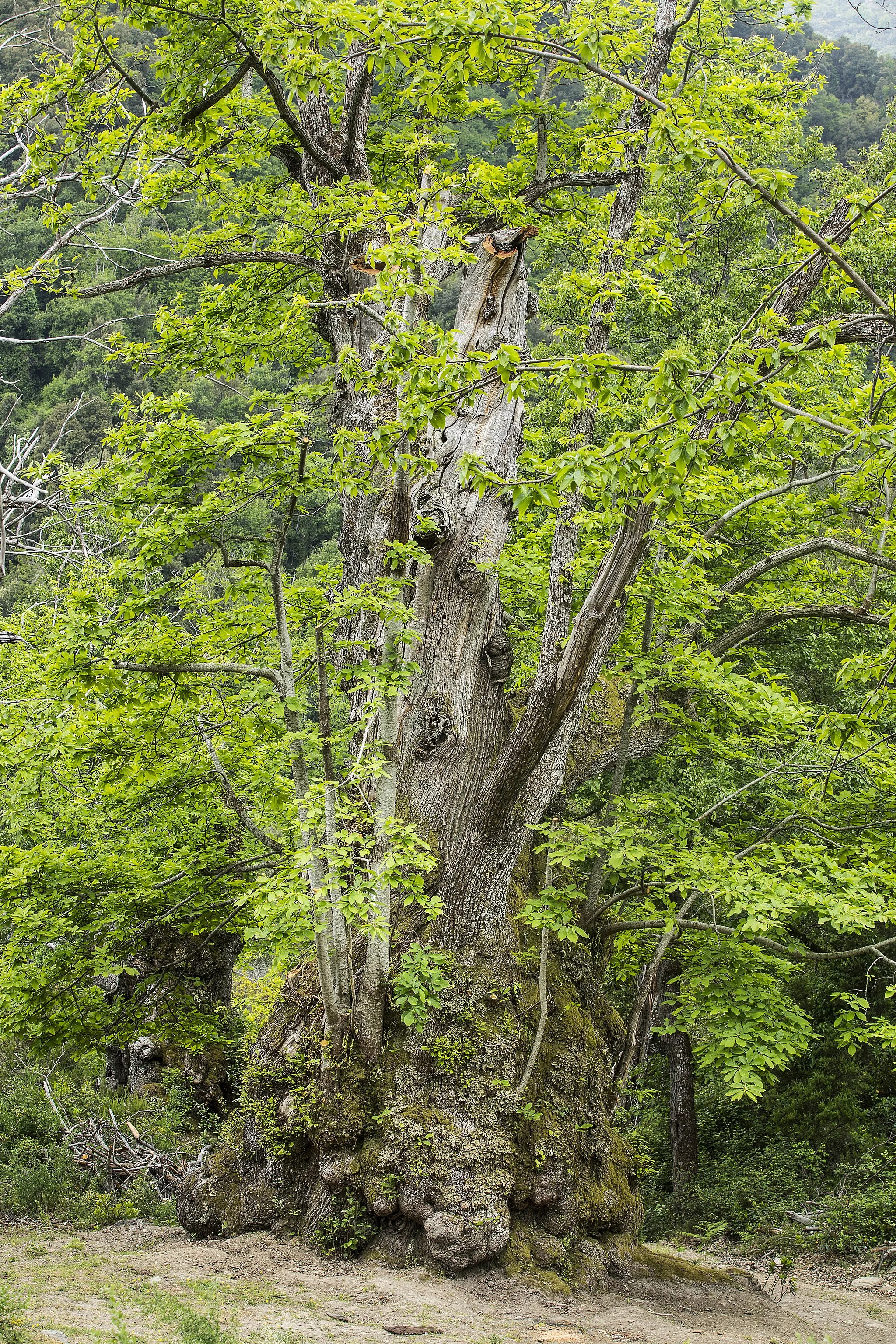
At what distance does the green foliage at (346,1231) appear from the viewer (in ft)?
18.1

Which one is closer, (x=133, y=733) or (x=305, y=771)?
(x=305, y=771)

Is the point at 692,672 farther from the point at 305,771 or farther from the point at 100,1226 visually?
the point at 100,1226

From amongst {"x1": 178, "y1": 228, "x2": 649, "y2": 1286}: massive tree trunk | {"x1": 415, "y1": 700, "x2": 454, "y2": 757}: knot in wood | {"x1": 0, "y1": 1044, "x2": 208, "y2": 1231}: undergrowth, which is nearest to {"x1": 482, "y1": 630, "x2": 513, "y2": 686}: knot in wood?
{"x1": 178, "y1": 228, "x2": 649, "y2": 1286}: massive tree trunk

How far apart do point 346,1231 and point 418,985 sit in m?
1.49

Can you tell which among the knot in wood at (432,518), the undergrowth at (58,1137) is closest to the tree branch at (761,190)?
the knot in wood at (432,518)

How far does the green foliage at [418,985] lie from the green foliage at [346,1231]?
40.9 inches

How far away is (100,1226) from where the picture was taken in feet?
25.6

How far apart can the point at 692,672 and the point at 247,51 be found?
5.39 meters

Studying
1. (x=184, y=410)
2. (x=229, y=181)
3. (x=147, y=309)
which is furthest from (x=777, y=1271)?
(x=147, y=309)

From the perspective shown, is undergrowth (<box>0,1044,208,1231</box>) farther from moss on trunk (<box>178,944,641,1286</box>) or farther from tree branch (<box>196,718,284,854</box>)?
tree branch (<box>196,718,284,854</box>)

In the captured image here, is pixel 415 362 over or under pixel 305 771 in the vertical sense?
over

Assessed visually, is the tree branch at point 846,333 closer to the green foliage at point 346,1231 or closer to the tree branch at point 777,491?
the tree branch at point 777,491

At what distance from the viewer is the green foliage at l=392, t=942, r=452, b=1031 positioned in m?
5.48

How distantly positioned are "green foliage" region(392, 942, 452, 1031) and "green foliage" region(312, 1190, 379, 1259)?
1038mm
